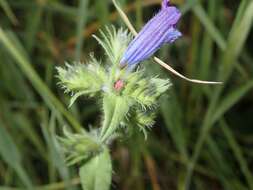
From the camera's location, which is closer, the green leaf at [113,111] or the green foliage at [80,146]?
the green leaf at [113,111]

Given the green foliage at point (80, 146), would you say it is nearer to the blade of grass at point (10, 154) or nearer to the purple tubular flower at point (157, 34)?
the purple tubular flower at point (157, 34)

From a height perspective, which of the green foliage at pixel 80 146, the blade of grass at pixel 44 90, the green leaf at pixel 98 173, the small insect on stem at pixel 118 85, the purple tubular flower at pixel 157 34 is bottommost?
the green leaf at pixel 98 173

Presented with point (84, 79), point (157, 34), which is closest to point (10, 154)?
point (84, 79)

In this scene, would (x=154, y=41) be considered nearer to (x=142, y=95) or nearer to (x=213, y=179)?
(x=142, y=95)

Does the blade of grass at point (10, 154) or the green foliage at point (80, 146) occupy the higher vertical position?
the blade of grass at point (10, 154)

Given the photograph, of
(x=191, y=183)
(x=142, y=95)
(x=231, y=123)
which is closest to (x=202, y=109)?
(x=231, y=123)

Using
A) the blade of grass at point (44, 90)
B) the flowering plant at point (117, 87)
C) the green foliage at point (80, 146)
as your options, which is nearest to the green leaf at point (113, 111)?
the flowering plant at point (117, 87)

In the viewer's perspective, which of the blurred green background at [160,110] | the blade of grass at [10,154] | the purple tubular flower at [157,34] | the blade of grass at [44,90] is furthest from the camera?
the blurred green background at [160,110]

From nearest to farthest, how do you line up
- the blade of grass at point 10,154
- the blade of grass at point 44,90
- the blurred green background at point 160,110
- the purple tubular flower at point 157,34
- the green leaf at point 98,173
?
the purple tubular flower at point 157,34 < the green leaf at point 98,173 < the blade of grass at point 44,90 < the blade of grass at point 10,154 < the blurred green background at point 160,110
